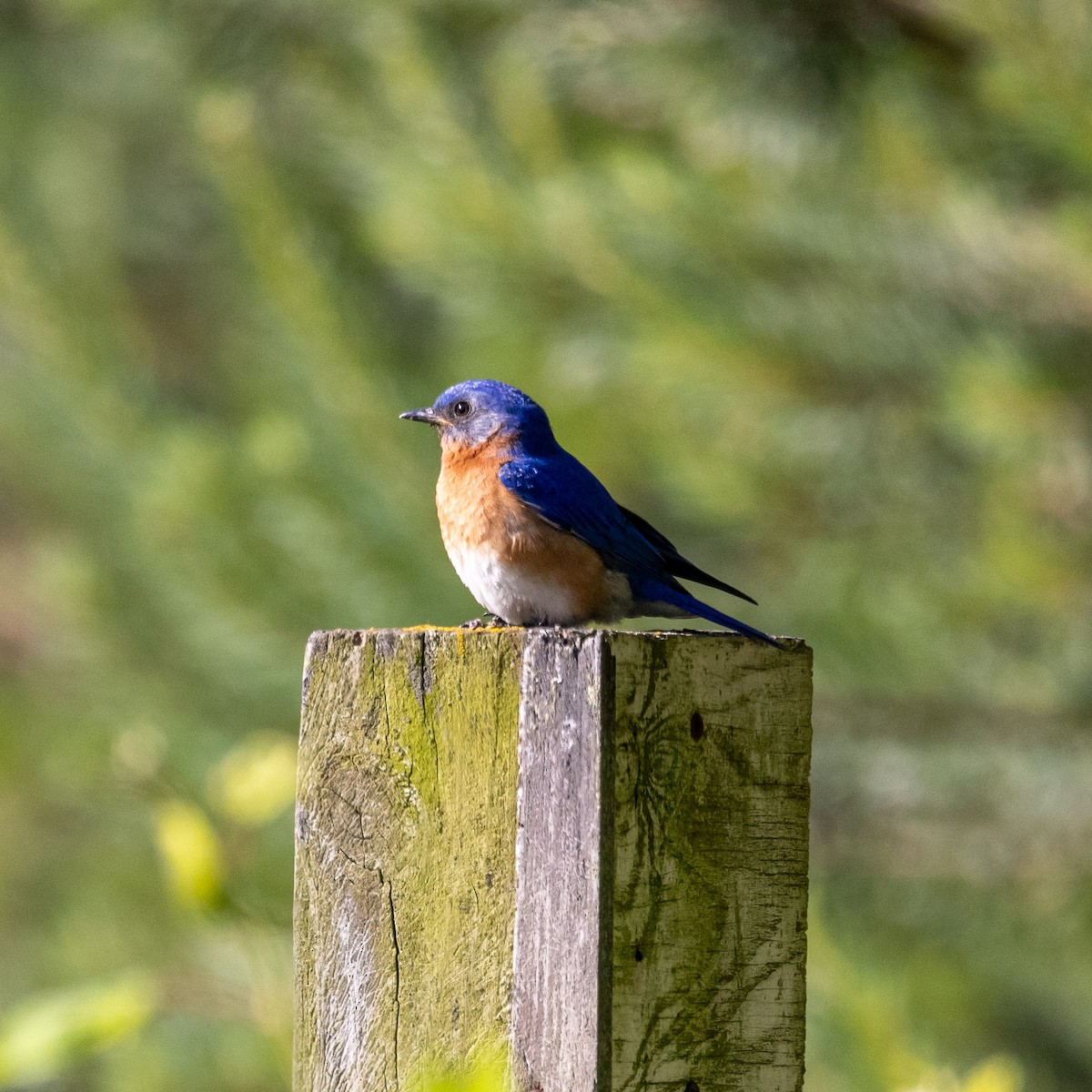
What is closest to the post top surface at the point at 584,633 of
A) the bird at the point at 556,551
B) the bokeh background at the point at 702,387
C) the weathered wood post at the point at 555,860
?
the weathered wood post at the point at 555,860

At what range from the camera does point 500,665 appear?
2.01m

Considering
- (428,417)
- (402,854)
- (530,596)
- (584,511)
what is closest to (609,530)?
(584,511)

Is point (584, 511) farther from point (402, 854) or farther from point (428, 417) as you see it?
point (402, 854)

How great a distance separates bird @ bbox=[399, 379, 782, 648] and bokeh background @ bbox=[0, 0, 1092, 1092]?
1.24 m

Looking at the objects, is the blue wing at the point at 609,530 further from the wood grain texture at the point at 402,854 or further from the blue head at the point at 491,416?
the wood grain texture at the point at 402,854

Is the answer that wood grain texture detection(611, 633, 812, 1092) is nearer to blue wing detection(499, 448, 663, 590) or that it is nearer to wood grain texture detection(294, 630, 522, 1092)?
wood grain texture detection(294, 630, 522, 1092)

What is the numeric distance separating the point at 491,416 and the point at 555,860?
1668mm

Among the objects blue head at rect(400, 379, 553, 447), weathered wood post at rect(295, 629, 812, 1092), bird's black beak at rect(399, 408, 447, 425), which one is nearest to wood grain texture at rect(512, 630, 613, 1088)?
weathered wood post at rect(295, 629, 812, 1092)

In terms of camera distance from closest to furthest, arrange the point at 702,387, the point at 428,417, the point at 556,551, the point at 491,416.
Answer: the point at 556,551
the point at 491,416
the point at 428,417
the point at 702,387

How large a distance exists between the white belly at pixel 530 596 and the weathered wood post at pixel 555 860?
899 millimetres

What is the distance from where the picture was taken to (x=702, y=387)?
5277mm

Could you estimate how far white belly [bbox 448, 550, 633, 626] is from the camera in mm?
3068

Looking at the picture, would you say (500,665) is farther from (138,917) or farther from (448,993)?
(138,917)

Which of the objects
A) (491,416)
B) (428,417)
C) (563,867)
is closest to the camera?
(563,867)
